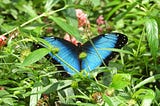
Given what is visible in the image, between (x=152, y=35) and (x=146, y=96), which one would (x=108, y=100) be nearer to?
(x=146, y=96)

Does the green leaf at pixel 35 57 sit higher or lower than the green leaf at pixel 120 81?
higher

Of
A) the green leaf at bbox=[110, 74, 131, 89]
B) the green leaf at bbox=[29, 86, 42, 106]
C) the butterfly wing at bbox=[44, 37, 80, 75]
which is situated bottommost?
the green leaf at bbox=[29, 86, 42, 106]

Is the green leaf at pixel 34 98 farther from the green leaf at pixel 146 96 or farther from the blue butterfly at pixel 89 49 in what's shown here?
the green leaf at pixel 146 96

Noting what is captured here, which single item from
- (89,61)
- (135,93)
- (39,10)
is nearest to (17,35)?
(89,61)

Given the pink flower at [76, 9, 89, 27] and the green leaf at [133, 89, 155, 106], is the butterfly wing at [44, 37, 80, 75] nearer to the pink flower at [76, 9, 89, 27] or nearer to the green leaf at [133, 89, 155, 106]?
the green leaf at [133, 89, 155, 106]

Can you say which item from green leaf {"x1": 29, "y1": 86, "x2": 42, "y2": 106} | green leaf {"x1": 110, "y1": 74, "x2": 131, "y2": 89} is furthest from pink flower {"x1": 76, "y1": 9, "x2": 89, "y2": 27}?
green leaf {"x1": 110, "y1": 74, "x2": 131, "y2": 89}

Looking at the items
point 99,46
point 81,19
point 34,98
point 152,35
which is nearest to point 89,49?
point 99,46

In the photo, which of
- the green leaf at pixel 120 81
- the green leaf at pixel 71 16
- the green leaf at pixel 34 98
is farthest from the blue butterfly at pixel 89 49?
the green leaf at pixel 71 16
